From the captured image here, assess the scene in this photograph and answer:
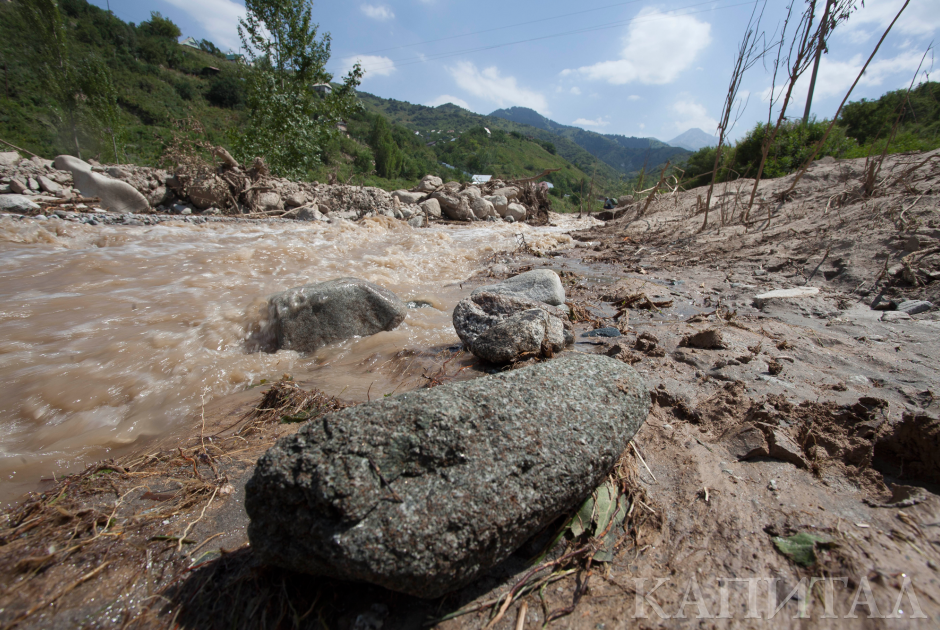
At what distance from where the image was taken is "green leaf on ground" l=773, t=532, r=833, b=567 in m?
1.15

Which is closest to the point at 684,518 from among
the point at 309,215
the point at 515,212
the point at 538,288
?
the point at 538,288

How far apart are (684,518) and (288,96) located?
1771 centimetres

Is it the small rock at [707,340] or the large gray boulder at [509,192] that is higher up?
the large gray boulder at [509,192]

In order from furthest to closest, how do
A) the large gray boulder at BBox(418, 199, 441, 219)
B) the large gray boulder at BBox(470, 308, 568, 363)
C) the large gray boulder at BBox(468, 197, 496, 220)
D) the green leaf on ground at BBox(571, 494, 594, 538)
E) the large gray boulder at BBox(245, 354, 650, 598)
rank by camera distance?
the large gray boulder at BBox(468, 197, 496, 220)
the large gray boulder at BBox(418, 199, 441, 219)
the large gray boulder at BBox(470, 308, 568, 363)
the green leaf on ground at BBox(571, 494, 594, 538)
the large gray boulder at BBox(245, 354, 650, 598)

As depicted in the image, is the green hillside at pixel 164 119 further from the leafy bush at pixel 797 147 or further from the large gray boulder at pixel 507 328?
the large gray boulder at pixel 507 328

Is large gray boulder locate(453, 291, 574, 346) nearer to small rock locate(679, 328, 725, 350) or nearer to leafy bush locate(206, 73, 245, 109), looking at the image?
small rock locate(679, 328, 725, 350)

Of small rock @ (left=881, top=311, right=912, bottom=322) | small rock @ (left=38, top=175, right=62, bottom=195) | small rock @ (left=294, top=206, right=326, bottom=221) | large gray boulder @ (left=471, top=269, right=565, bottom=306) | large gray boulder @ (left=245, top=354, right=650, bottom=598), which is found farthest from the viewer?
small rock @ (left=294, top=206, right=326, bottom=221)

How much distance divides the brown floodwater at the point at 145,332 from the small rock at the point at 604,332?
4.02 feet

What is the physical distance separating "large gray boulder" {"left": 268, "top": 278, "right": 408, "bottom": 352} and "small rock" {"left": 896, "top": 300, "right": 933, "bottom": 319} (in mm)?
4470

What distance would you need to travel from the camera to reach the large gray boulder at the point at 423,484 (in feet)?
3.50

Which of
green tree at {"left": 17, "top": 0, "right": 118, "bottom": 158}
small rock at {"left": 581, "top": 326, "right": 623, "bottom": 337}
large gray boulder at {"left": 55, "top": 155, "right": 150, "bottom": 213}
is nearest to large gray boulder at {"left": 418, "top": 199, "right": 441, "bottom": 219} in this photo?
large gray boulder at {"left": 55, "top": 155, "right": 150, "bottom": 213}

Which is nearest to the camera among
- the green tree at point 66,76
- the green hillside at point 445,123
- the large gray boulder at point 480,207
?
the large gray boulder at point 480,207

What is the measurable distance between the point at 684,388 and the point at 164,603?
2.56 m

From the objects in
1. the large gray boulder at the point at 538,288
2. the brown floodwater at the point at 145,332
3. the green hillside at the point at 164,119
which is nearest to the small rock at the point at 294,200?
the green hillside at the point at 164,119
